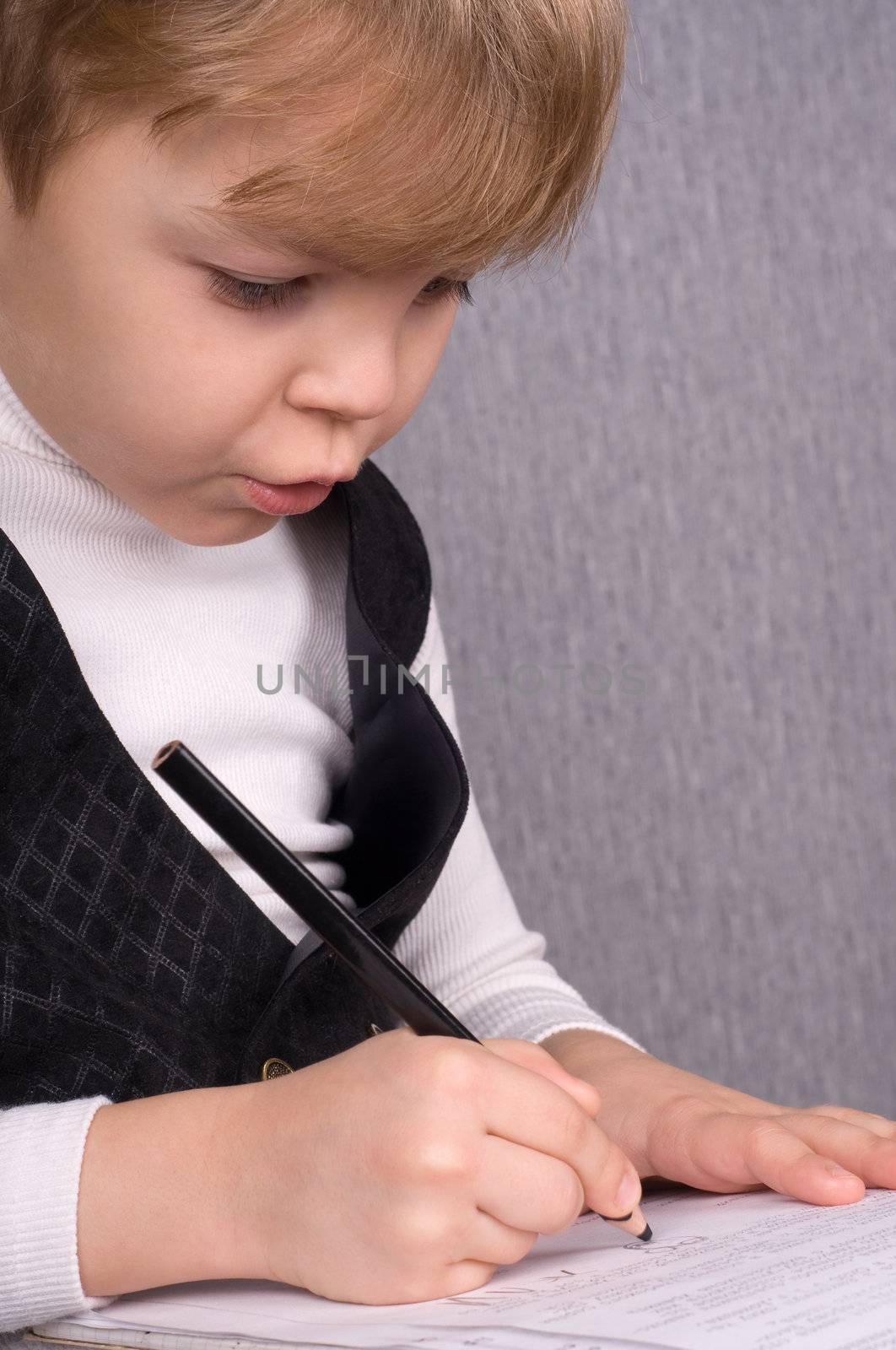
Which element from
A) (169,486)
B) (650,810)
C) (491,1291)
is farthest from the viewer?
(650,810)

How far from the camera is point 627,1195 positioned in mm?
385

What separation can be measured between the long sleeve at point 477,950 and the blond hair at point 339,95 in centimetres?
23

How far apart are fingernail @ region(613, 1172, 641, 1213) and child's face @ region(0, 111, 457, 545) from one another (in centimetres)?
24

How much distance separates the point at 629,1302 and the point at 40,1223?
0.55 ft

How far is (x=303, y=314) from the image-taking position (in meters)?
0.44

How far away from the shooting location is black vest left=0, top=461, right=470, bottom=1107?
45cm

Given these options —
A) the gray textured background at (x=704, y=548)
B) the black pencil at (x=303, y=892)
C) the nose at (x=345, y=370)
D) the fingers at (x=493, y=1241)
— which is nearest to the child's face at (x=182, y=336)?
the nose at (x=345, y=370)

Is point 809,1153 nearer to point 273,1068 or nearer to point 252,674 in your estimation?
point 273,1068

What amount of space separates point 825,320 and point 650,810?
36cm

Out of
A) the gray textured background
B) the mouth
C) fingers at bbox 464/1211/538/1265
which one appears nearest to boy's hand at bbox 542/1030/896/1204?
fingers at bbox 464/1211/538/1265

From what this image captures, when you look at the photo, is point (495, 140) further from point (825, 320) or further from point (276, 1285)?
point (825, 320)

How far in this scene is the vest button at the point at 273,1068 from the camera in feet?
1.57

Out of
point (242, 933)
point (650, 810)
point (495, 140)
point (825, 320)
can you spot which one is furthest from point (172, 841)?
point (825, 320)

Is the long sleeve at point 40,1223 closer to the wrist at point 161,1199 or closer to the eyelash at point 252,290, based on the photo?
the wrist at point 161,1199
